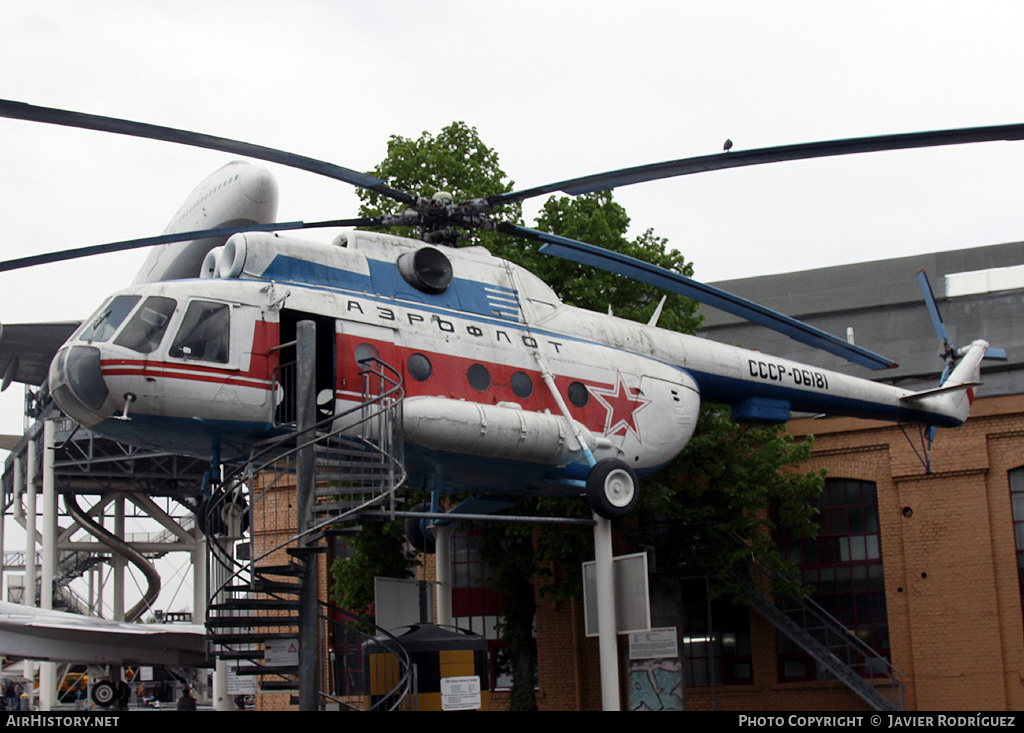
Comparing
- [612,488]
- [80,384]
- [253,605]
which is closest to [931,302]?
[612,488]

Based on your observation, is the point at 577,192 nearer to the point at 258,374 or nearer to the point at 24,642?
the point at 258,374

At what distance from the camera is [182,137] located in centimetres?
1234

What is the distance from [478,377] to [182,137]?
5.32 meters

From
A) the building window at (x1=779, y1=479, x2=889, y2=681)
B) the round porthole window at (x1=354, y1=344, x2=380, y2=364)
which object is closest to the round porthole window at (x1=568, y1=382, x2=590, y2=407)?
the round porthole window at (x1=354, y1=344, x2=380, y2=364)

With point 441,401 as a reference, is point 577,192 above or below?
above

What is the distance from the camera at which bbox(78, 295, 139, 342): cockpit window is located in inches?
523

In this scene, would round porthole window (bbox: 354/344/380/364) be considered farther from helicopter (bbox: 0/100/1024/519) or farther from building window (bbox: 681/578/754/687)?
Answer: building window (bbox: 681/578/754/687)

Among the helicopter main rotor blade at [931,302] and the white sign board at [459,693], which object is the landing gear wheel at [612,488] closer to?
the white sign board at [459,693]

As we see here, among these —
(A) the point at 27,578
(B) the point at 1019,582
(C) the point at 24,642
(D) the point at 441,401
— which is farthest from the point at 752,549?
(A) the point at 27,578

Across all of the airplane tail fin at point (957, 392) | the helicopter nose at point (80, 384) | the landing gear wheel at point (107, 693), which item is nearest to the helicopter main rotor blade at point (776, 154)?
the helicopter nose at point (80, 384)

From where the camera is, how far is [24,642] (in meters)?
21.9

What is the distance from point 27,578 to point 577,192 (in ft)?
82.3

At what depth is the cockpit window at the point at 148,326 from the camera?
13164 millimetres

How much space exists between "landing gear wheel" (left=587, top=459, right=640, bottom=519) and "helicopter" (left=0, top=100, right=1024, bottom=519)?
0.09ft
